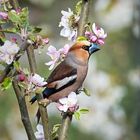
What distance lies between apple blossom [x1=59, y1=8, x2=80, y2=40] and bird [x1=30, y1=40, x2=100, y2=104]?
53mm

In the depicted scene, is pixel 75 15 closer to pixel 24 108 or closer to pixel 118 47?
pixel 24 108

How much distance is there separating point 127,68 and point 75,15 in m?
3.04

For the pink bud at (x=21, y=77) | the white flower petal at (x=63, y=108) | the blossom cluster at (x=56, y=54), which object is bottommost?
the white flower petal at (x=63, y=108)

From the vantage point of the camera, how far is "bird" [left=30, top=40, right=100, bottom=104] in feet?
4.19

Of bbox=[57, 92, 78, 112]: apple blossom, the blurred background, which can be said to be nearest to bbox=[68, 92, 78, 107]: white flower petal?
bbox=[57, 92, 78, 112]: apple blossom

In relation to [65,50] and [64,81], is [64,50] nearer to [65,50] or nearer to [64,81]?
[65,50]

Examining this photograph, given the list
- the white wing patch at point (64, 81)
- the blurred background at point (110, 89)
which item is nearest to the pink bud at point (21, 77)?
the white wing patch at point (64, 81)

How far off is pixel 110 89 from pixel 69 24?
2.91 m

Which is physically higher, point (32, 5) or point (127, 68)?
point (32, 5)

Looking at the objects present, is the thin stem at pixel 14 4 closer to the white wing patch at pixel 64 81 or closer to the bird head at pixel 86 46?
the bird head at pixel 86 46

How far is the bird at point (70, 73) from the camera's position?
50.3 inches

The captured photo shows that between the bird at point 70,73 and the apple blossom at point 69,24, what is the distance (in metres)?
0.05

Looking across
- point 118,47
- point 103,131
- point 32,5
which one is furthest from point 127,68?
point 32,5

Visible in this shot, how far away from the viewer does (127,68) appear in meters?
4.24
